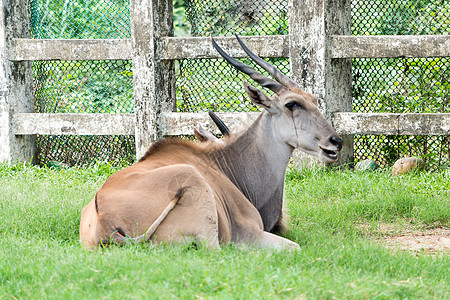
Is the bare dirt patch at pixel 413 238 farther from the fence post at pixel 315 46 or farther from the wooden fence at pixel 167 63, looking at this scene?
the fence post at pixel 315 46

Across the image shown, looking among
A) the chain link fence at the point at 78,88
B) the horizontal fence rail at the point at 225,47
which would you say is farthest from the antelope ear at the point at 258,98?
the chain link fence at the point at 78,88

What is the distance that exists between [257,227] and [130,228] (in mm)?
976

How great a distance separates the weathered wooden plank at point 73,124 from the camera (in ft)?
24.0

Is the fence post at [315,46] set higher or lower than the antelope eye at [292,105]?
higher

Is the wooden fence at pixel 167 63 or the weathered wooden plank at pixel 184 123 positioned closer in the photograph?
the wooden fence at pixel 167 63

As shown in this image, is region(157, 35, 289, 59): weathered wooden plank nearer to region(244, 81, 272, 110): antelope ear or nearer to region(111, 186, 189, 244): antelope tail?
region(244, 81, 272, 110): antelope ear

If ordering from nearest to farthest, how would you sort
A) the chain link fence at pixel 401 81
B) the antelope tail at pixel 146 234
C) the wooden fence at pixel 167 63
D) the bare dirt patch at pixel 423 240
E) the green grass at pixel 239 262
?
1. the green grass at pixel 239 262
2. the antelope tail at pixel 146 234
3. the bare dirt patch at pixel 423 240
4. the wooden fence at pixel 167 63
5. the chain link fence at pixel 401 81

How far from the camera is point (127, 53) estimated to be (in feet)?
23.8

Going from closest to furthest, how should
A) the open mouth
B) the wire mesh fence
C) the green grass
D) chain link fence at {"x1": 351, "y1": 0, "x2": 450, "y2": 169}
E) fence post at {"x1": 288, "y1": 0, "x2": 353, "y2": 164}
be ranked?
the green grass
the open mouth
fence post at {"x1": 288, "y1": 0, "x2": 353, "y2": 164}
chain link fence at {"x1": 351, "y1": 0, "x2": 450, "y2": 169}
the wire mesh fence

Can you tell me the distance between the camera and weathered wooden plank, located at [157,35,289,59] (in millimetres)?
6859

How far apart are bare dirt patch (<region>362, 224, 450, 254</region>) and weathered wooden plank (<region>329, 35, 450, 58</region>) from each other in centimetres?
197

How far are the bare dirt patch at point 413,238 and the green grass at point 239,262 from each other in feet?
0.35

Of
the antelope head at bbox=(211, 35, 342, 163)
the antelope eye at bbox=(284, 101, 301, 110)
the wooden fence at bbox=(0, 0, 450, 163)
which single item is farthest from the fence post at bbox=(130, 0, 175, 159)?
the antelope eye at bbox=(284, 101, 301, 110)

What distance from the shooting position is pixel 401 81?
23.7 ft
